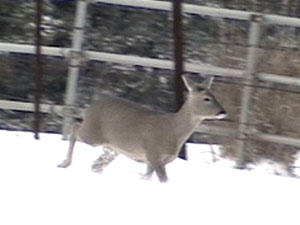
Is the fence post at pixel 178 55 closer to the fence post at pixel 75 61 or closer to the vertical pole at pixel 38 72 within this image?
the fence post at pixel 75 61

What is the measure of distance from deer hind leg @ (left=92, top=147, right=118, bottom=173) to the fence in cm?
115

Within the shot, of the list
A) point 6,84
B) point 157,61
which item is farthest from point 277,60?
point 6,84

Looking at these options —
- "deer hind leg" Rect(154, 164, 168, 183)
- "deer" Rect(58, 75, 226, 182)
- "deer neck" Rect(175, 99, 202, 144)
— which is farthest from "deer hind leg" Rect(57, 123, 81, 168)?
"deer neck" Rect(175, 99, 202, 144)

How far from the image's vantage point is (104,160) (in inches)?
348

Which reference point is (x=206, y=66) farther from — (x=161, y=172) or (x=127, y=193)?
(x=127, y=193)

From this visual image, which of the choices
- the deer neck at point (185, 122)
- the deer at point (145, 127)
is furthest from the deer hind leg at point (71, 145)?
the deer neck at point (185, 122)

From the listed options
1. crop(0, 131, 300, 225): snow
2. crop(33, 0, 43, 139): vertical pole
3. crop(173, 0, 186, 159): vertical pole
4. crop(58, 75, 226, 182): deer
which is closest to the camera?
crop(0, 131, 300, 225): snow

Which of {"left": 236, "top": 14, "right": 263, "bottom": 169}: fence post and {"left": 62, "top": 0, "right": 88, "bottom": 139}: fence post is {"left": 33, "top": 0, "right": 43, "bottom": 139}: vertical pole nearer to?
{"left": 62, "top": 0, "right": 88, "bottom": 139}: fence post

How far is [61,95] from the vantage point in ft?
41.1

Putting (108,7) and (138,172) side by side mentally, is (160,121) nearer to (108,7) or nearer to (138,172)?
(138,172)

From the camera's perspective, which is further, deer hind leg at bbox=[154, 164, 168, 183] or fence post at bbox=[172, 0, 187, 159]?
fence post at bbox=[172, 0, 187, 159]

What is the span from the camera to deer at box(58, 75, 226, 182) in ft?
27.8

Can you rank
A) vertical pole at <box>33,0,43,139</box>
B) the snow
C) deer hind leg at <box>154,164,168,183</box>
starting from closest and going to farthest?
1. the snow
2. deer hind leg at <box>154,164,168,183</box>
3. vertical pole at <box>33,0,43,139</box>

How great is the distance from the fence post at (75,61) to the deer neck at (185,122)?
159cm
